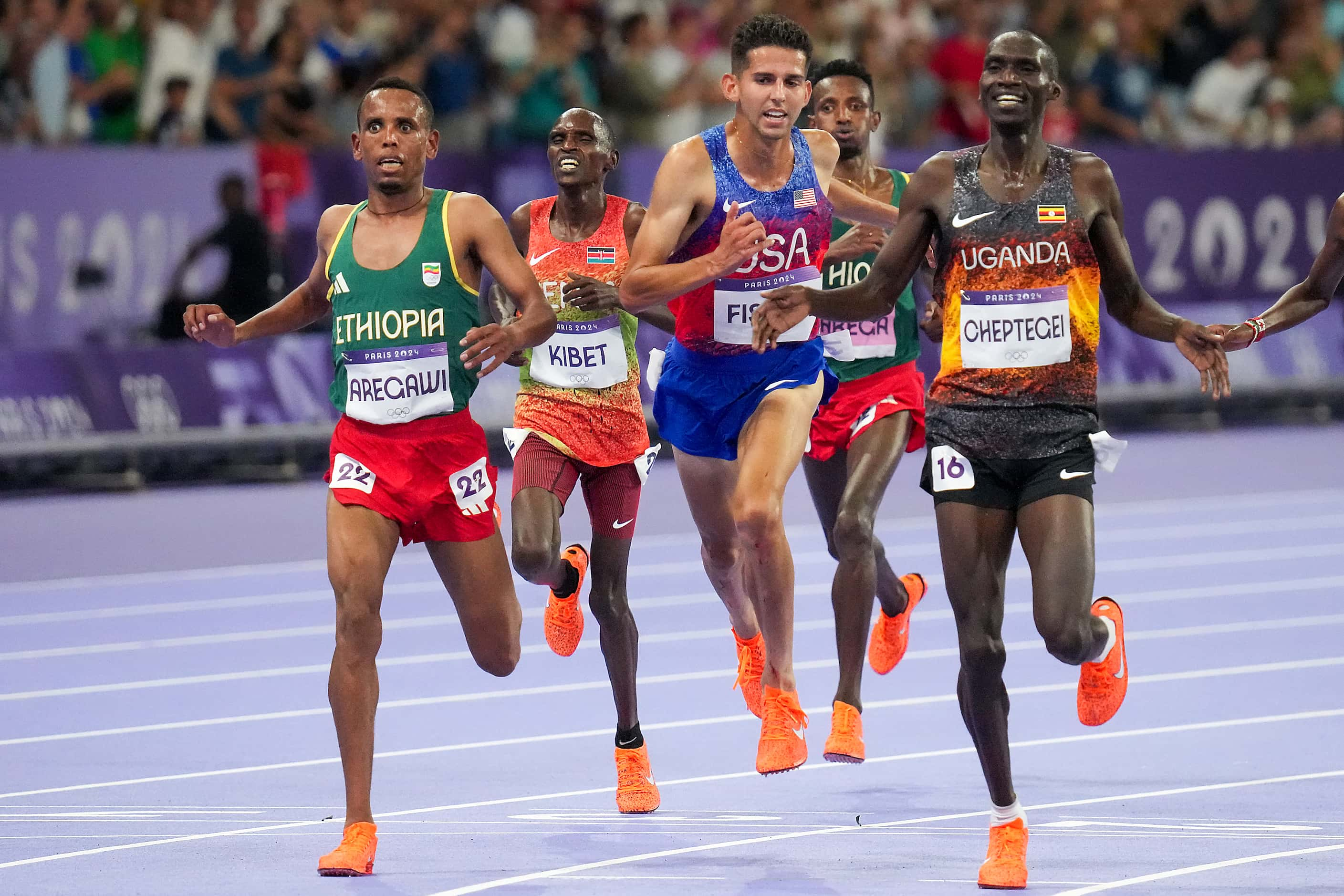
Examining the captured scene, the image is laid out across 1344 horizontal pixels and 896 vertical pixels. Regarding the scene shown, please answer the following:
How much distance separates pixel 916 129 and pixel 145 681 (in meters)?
11.0

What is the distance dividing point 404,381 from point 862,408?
2.65 metres

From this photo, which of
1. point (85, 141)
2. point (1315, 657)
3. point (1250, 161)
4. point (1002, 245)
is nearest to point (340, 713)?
point (1002, 245)

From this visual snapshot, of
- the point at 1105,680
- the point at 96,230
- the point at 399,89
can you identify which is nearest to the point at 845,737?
the point at 1105,680

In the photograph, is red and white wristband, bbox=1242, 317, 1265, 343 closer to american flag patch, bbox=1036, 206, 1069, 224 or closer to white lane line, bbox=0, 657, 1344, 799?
american flag patch, bbox=1036, 206, 1069, 224

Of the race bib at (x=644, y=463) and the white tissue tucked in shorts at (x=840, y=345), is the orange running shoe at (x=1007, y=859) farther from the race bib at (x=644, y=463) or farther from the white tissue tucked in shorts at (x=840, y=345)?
the white tissue tucked in shorts at (x=840, y=345)

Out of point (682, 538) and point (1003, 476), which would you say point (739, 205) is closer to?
point (1003, 476)

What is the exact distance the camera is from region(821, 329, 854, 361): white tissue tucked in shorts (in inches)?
339

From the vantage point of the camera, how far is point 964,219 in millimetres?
6070

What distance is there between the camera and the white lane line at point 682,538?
12.3 meters

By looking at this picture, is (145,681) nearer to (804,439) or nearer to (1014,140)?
(804,439)

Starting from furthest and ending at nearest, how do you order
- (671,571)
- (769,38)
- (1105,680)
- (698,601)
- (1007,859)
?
1. (671,571)
2. (698,601)
3. (769,38)
4. (1105,680)
5. (1007,859)

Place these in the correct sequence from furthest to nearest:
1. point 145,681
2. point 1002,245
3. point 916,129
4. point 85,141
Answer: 1. point 916,129
2. point 85,141
3. point 145,681
4. point 1002,245

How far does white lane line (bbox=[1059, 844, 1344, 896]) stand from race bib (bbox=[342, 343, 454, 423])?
7.99ft

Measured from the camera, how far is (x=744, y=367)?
751 centimetres
